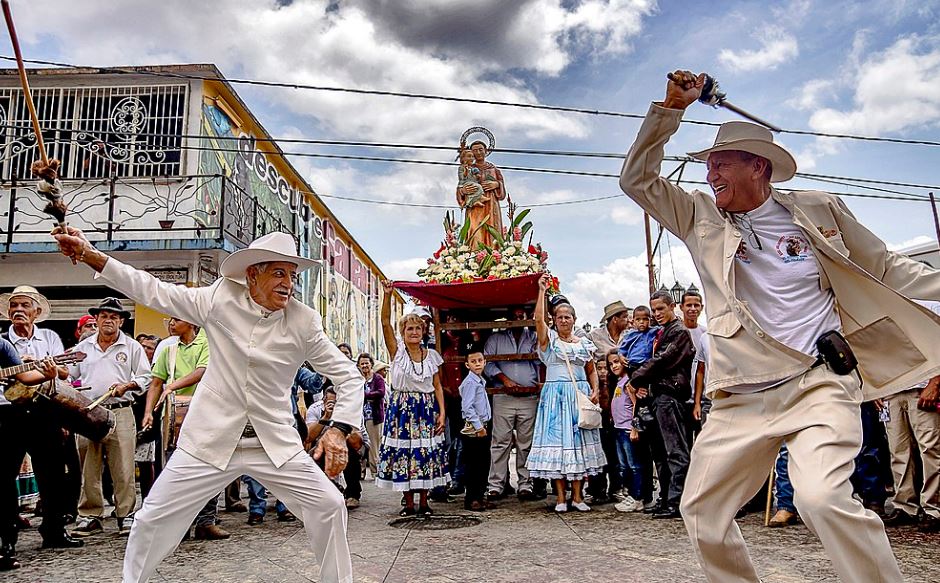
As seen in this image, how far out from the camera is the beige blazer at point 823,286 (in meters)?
3.01

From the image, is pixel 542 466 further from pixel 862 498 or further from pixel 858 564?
pixel 858 564

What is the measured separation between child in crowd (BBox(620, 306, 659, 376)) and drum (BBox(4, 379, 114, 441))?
513 cm

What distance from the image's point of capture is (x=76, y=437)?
7.16 m

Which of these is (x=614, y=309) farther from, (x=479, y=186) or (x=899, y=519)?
(x=899, y=519)

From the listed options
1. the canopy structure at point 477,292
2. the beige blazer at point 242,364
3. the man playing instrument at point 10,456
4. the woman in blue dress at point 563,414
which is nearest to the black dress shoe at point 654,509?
the woman in blue dress at point 563,414

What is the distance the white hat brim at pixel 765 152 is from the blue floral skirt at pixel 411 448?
15.6ft

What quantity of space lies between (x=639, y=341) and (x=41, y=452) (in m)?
5.69

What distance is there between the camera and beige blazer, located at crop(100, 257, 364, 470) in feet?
12.3

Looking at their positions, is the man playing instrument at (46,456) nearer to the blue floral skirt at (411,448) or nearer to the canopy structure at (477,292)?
the blue floral skirt at (411,448)

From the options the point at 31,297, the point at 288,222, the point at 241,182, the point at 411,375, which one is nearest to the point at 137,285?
the point at 31,297

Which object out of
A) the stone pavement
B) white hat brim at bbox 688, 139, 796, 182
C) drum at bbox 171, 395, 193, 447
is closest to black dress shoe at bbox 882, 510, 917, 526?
the stone pavement

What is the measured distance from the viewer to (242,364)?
12.8 ft

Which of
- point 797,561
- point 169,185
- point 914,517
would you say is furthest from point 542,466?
point 169,185

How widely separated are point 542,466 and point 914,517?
135 inches
